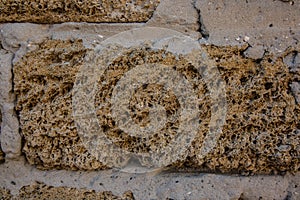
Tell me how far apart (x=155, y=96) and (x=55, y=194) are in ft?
1.05

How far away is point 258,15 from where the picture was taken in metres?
0.82

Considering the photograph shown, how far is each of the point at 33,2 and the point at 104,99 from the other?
0.85 ft

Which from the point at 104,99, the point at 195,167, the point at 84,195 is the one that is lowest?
the point at 84,195

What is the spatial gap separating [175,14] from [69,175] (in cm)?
42

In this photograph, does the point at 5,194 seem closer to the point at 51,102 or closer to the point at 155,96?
the point at 51,102

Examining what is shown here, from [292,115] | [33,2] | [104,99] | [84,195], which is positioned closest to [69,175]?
[84,195]

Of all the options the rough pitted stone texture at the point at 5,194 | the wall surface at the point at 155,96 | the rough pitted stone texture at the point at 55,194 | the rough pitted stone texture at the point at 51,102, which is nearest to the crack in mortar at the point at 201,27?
the wall surface at the point at 155,96

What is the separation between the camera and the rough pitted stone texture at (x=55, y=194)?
88 cm

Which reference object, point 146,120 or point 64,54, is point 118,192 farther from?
point 64,54

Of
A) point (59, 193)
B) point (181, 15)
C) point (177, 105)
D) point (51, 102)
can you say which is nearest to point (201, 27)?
point (181, 15)

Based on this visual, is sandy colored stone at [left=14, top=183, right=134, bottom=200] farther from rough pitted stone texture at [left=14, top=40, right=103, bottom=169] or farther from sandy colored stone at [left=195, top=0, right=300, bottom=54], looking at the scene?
sandy colored stone at [left=195, top=0, right=300, bottom=54]

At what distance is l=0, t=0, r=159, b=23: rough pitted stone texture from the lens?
840mm

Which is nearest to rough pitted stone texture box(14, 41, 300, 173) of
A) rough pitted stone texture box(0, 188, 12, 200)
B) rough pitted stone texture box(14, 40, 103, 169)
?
rough pitted stone texture box(14, 40, 103, 169)

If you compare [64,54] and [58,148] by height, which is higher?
[64,54]
